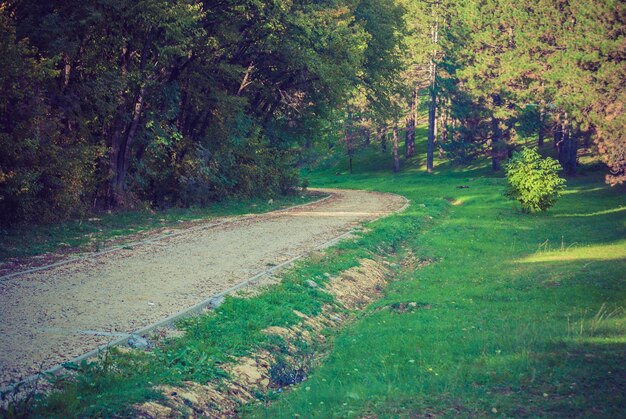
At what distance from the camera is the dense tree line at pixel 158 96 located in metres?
15.9

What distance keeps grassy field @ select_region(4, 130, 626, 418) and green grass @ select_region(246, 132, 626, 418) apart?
2cm

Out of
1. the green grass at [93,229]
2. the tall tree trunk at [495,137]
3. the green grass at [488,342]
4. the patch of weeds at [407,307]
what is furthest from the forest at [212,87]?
the green grass at [488,342]

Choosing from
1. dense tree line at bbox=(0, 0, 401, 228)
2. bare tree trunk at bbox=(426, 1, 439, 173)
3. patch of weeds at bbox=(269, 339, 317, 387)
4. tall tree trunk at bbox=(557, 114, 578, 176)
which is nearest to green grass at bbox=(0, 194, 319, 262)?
dense tree line at bbox=(0, 0, 401, 228)

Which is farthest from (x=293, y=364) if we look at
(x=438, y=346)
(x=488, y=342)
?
(x=488, y=342)

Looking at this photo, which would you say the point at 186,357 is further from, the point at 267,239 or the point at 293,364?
the point at 267,239

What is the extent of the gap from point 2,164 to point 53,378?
10.5 meters

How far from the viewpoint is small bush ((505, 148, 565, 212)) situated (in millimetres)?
26281

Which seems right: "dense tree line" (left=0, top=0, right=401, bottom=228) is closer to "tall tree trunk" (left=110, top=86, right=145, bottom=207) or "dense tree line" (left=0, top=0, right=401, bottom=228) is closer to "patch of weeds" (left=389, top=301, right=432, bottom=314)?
"tall tree trunk" (left=110, top=86, right=145, bottom=207)

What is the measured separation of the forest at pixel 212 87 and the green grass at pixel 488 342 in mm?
10385

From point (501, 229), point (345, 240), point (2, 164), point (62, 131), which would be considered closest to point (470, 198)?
point (501, 229)

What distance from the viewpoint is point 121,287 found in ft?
35.1

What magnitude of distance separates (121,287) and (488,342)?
6281mm

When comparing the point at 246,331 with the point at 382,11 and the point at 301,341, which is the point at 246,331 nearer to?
the point at 301,341

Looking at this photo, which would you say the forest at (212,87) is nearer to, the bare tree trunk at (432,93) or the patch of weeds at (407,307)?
the bare tree trunk at (432,93)
